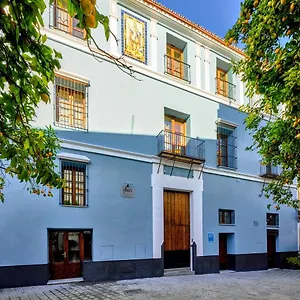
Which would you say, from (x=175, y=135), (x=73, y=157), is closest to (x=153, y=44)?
(x=175, y=135)

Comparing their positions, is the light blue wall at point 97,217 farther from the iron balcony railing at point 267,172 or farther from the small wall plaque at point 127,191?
the iron balcony railing at point 267,172

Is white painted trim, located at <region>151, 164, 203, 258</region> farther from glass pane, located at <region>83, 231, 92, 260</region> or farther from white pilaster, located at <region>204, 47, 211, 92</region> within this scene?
white pilaster, located at <region>204, 47, 211, 92</region>

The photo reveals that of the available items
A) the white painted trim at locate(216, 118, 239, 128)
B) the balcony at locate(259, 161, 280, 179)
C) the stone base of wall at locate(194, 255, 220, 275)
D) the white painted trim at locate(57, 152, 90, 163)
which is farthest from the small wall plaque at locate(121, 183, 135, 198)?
the balcony at locate(259, 161, 280, 179)

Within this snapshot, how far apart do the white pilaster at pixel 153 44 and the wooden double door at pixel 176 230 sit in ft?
17.2

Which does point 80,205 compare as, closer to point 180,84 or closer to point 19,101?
point 180,84

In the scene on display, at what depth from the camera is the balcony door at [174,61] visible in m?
15.9

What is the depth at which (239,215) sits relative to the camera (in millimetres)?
17609

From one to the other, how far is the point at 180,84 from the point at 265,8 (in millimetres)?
9975

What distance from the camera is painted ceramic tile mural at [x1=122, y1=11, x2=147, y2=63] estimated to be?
14.1 meters

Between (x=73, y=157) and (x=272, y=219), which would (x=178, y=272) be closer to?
(x=73, y=157)

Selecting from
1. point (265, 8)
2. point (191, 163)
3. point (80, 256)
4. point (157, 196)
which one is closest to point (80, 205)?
point (80, 256)

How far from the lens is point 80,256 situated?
40.3 ft

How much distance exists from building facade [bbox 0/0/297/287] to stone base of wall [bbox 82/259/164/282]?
4cm

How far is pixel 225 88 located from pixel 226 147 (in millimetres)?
2928
